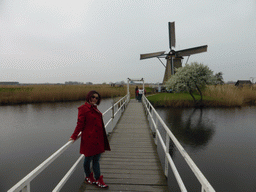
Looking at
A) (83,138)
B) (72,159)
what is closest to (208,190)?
(83,138)

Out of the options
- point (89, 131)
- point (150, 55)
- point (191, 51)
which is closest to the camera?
point (89, 131)

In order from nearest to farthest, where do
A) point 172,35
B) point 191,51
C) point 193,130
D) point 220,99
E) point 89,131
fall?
point 89,131 → point 193,130 → point 220,99 → point 191,51 → point 172,35

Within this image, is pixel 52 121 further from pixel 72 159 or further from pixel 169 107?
pixel 169 107

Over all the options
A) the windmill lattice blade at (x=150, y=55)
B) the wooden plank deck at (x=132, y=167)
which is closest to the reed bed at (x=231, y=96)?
the windmill lattice blade at (x=150, y=55)

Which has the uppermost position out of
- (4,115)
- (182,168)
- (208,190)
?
(208,190)

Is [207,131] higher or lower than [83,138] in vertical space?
lower

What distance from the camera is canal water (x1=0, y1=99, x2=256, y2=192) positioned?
5406 millimetres

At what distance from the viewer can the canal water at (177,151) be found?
5.41 metres

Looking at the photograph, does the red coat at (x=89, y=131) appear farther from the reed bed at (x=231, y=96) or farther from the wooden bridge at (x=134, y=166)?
the reed bed at (x=231, y=96)

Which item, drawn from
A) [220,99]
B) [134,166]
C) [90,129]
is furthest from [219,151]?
[220,99]

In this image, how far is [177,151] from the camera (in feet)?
24.4

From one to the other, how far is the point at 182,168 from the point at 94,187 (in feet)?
15.2

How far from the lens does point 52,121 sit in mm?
12953

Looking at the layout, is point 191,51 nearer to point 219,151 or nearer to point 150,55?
point 150,55
